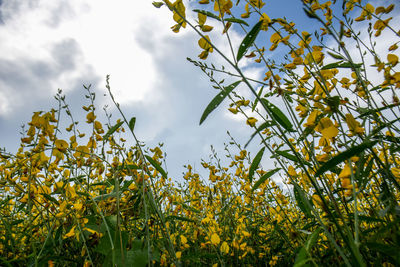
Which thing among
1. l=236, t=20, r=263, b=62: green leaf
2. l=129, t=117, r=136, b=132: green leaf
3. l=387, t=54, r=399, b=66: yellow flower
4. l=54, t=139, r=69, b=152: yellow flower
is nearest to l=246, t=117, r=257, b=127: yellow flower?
l=236, t=20, r=263, b=62: green leaf

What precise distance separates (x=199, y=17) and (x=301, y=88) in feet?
2.64

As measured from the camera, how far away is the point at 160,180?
115 inches

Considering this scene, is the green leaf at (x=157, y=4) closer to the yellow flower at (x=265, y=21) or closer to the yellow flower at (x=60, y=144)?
the yellow flower at (x=265, y=21)

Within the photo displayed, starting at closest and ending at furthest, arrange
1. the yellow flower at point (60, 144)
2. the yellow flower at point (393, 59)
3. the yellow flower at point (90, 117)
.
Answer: the yellow flower at point (393, 59) → the yellow flower at point (60, 144) → the yellow flower at point (90, 117)

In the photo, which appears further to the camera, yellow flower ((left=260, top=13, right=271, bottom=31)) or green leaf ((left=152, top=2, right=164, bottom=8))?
yellow flower ((left=260, top=13, right=271, bottom=31))

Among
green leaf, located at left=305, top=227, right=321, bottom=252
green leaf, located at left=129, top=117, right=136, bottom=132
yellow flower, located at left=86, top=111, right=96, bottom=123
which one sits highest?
yellow flower, located at left=86, top=111, right=96, bottom=123

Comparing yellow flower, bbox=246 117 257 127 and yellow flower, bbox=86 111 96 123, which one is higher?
yellow flower, bbox=86 111 96 123

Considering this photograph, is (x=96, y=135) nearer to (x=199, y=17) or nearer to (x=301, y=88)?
(x=199, y=17)

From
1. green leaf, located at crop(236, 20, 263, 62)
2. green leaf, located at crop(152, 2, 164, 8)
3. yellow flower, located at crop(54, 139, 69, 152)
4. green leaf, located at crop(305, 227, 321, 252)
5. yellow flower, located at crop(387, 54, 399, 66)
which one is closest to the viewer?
green leaf, located at crop(305, 227, 321, 252)

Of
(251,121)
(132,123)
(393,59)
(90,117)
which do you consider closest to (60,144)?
(90,117)

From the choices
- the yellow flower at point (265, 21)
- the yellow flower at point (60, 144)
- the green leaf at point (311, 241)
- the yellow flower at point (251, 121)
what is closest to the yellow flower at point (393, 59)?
the yellow flower at point (265, 21)

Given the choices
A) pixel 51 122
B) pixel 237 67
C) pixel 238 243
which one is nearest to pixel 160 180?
pixel 238 243

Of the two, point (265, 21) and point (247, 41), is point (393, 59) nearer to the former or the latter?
point (265, 21)

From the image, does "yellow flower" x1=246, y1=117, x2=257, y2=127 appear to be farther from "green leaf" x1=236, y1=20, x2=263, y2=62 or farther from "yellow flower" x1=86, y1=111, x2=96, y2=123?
"yellow flower" x1=86, y1=111, x2=96, y2=123
